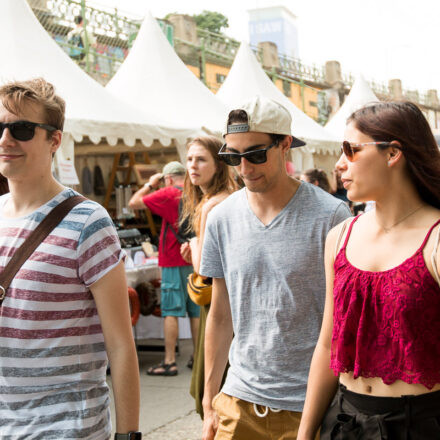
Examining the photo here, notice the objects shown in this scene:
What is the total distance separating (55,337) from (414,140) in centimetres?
122

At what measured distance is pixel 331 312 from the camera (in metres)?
2.10

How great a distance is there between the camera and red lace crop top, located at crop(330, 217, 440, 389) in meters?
1.77

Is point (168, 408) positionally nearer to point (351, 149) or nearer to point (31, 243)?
point (31, 243)

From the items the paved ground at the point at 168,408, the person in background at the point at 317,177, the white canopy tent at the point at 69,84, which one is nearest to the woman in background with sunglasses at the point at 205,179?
the paved ground at the point at 168,408

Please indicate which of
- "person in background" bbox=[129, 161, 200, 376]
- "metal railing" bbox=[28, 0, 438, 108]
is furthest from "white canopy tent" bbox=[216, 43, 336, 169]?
"person in background" bbox=[129, 161, 200, 376]

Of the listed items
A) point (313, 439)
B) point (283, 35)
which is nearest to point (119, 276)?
point (313, 439)

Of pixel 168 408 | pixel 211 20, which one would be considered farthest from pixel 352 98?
pixel 211 20

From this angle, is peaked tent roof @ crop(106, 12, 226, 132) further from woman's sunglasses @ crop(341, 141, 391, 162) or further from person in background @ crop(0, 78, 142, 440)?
woman's sunglasses @ crop(341, 141, 391, 162)

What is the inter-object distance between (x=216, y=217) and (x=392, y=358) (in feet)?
3.77

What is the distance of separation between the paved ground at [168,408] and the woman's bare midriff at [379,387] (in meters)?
3.22

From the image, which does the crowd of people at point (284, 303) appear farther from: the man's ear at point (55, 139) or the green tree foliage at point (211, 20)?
the green tree foliage at point (211, 20)

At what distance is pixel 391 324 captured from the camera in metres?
1.82

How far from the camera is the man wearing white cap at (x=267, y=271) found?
2.45 meters

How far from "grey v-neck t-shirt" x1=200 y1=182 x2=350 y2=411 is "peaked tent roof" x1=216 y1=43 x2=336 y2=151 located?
1197cm
